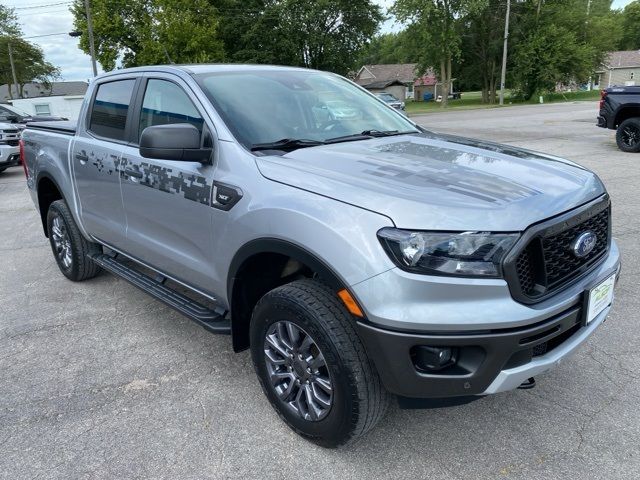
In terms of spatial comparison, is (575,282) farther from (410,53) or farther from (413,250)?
(410,53)

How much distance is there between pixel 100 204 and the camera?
3988 millimetres

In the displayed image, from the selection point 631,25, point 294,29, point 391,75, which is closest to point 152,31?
point 294,29

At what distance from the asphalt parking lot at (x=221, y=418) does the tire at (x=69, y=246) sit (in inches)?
25.6

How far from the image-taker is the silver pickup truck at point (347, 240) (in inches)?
79.6

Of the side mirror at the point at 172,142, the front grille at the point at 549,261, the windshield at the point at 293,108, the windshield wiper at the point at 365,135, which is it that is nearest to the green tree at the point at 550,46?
the windshield at the point at 293,108

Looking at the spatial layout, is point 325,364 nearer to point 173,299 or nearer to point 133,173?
point 173,299

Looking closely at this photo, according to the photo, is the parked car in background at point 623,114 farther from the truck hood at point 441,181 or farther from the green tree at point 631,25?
the green tree at point 631,25

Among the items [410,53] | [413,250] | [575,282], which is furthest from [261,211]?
[410,53]

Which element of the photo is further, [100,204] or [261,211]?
[100,204]

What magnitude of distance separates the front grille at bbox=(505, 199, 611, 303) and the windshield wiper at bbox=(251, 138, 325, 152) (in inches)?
52.3

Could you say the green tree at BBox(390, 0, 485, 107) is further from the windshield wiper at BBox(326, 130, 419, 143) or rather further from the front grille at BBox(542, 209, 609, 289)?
the front grille at BBox(542, 209, 609, 289)

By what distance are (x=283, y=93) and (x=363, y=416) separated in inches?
80.3

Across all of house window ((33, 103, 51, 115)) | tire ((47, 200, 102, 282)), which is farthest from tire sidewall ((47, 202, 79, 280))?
house window ((33, 103, 51, 115))

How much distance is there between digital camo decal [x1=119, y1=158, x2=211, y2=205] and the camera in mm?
2865
